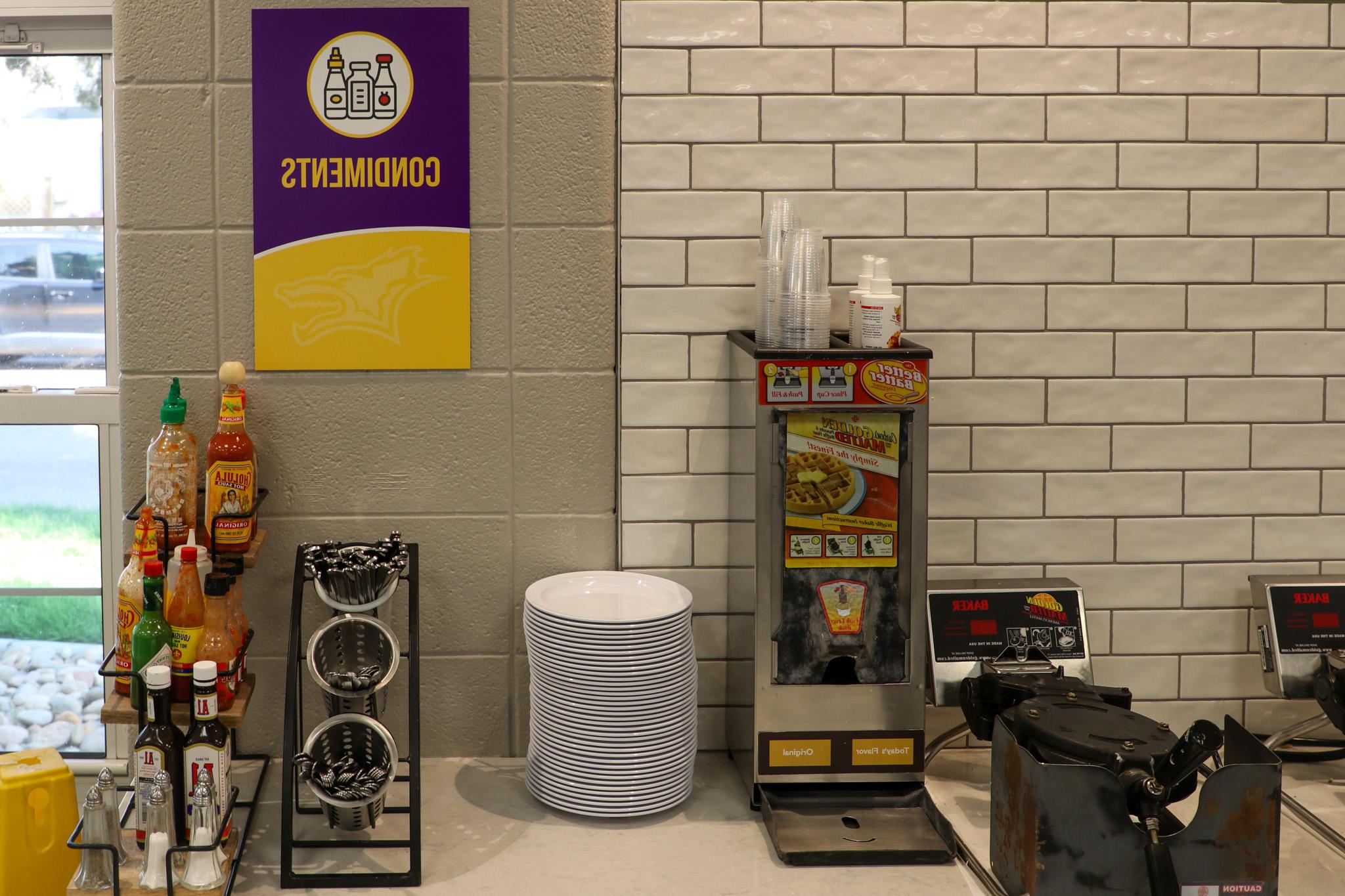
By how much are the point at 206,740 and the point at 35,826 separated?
1.06ft

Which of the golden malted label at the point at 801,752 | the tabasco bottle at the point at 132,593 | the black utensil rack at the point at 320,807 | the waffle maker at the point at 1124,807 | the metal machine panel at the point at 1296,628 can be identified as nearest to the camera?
the waffle maker at the point at 1124,807

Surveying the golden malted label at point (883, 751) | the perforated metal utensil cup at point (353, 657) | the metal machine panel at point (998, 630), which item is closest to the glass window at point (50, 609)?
the perforated metal utensil cup at point (353, 657)

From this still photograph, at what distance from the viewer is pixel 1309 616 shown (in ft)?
7.51

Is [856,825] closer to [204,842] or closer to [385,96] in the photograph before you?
[204,842]

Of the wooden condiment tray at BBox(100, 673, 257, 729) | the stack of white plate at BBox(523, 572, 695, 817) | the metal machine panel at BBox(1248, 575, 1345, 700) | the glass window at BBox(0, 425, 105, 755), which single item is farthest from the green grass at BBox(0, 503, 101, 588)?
the metal machine panel at BBox(1248, 575, 1345, 700)

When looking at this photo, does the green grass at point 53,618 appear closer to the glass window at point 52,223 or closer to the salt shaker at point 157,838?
the glass window at point 52,223

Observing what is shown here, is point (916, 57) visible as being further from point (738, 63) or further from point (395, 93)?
point (395, 93)

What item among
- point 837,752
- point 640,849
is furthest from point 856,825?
point 640,849

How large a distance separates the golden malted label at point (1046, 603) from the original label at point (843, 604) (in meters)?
0.40

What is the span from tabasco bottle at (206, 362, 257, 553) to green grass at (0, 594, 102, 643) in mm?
843

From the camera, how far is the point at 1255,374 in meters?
2.30

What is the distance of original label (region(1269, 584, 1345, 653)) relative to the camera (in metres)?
2.28

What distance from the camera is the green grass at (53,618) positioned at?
8.91 feet

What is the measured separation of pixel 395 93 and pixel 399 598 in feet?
2.91
